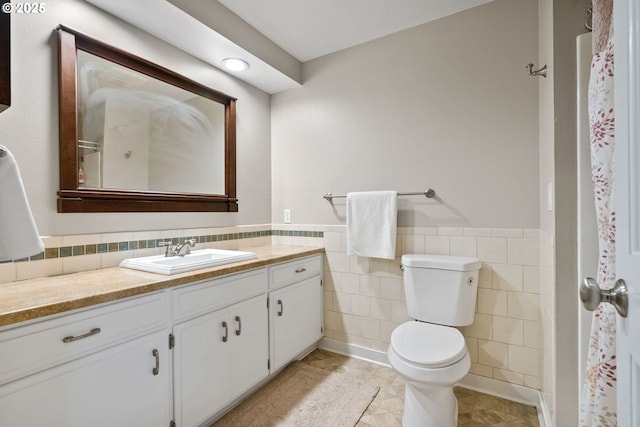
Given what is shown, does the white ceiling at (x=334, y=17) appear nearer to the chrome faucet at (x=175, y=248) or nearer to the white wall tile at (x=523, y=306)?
the chrome faucet at (x=175, y=248)

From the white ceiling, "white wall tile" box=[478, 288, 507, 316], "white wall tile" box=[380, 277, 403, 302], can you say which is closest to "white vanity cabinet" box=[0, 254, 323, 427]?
"white wall tile" box=[380, 277, 403, 302]

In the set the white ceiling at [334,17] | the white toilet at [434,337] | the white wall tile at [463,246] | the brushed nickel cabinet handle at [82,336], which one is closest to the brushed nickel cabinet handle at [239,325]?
the brushed nickel cabinet handle at [82,336]

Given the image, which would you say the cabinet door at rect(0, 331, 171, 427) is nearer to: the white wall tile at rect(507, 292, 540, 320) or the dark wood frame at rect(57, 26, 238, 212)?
the dark wood frame at rect(57, 26, 238, 212)

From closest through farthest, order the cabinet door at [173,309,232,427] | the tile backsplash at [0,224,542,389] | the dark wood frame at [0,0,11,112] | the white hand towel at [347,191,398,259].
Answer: the dark wood frame at [0,0,11,112] → the cabinet door at [173,309,232,427] → the tile backsplash at [0,224,542,389] → the white hand towel at [347,191,398,259]

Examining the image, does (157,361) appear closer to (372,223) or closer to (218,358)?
(218,358)

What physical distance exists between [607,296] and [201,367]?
5.02 feet

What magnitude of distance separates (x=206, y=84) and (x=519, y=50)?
199 centimetres

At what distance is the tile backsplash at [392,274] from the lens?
1561 mm

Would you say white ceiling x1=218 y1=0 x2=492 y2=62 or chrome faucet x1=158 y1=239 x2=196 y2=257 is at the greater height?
white ceiling x1=218 y1=0 x2=492 y2=62

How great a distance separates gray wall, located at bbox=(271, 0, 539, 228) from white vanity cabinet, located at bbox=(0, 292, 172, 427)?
58.3 inches

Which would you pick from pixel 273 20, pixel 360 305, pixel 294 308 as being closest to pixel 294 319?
pixel 294 308

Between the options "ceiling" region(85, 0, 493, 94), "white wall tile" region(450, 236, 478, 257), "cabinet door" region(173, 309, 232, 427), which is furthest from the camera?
"white wall tile" region(450, 236, 478, 257)

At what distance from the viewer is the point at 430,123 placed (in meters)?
2.03

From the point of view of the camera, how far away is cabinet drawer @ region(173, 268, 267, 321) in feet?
4.56
